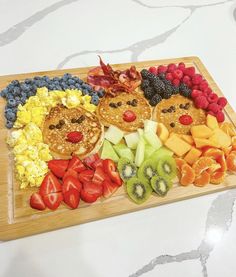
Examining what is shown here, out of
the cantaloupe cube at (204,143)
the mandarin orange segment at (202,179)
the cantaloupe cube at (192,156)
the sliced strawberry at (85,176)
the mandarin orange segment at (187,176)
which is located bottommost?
the mandarin orange segment at (202,179)

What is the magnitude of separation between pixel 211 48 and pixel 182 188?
1.08 meters

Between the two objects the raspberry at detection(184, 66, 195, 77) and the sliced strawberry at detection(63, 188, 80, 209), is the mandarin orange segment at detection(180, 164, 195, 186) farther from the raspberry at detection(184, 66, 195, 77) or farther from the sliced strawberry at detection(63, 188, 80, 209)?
the raspberry at detection(184, 66, 195, 77)

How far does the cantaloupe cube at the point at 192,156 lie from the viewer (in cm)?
145

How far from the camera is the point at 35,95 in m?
1.64

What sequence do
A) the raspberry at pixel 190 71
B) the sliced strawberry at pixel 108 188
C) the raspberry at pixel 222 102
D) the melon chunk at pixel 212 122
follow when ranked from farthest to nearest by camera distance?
the raspberry at pixel 190 71, the raspberry at pixel 222 102, the melon chunk at pixel 212 122, the sliced strawberry at pixel 108 188

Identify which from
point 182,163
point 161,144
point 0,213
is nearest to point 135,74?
point 161,144

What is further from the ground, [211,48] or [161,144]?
[211,48]

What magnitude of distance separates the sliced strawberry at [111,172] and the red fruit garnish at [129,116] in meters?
0.26

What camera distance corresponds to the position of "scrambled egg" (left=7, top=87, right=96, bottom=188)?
4.43 ft

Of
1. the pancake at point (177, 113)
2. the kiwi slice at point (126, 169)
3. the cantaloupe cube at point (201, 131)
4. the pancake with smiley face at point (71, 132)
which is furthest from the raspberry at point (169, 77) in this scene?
the kiwi slice at point (126, 169)

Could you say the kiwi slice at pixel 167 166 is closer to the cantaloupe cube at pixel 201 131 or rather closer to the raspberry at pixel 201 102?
the cantaloupe cube at pixel 201 131

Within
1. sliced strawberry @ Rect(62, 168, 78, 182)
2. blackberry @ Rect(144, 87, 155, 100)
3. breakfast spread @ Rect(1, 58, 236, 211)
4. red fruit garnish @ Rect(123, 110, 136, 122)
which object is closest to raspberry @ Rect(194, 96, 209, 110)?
breakfast spread @ Rect(1, 58, 236, 211)

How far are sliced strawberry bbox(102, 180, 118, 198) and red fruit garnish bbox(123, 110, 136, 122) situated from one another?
337 mm

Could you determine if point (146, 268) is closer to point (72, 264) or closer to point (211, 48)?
point (72, 264)
